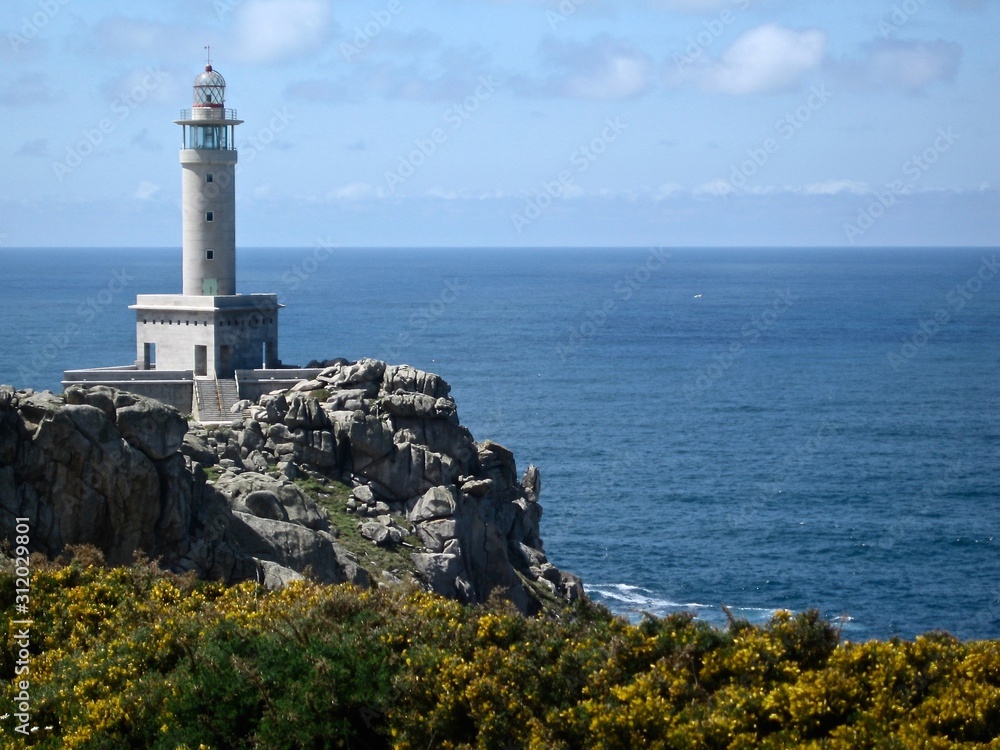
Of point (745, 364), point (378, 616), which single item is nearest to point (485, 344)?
point (745, 364)

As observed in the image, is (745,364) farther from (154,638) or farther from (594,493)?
(154,638)

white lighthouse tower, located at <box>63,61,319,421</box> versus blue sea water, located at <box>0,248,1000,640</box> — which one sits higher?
white lighthouse tower, located at <box>63,61,319,421</box>

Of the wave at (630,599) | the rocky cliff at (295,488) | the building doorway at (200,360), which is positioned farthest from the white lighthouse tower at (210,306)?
the wave at (630,599)

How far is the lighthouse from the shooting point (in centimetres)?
4909

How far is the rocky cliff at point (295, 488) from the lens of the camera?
30.5 meters

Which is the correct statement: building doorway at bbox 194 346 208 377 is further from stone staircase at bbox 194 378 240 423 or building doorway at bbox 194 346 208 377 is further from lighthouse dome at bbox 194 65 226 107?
lighthouse dome at bbox 194 65 226 107

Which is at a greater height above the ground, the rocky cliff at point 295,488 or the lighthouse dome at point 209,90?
the lighthouse dome at point 209,90

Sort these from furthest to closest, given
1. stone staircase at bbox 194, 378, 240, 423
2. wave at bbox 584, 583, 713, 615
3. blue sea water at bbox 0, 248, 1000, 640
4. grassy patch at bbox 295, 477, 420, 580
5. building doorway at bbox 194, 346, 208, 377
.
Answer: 1. blue sea water at bbox 0, 248, 1000, 640
2. building doorway at bbox 194, 346, 208, 377
3. wave at bbox 584, 583, 713, 615
4. stone staircase at bbox 194, 378, 240, 423
5. grassy patch at bbox 295, 477, 420, 580

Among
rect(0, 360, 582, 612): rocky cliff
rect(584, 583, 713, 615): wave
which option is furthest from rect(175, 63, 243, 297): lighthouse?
rect(584, 583, 713, 615): wave

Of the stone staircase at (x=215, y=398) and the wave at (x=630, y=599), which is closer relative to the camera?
the stone staircase at (x=215, y=398)

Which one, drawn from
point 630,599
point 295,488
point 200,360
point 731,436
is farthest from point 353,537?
point 731,436

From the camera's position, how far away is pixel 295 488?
36.9m

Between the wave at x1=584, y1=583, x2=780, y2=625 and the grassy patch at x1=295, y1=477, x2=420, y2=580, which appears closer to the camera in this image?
the grassy patch at x1=295, y1=477, x2=420, y2=580

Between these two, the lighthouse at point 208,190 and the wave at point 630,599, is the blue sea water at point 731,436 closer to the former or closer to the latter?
the wave at point 630,599
